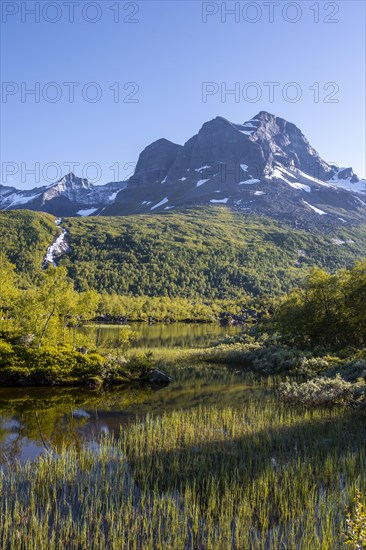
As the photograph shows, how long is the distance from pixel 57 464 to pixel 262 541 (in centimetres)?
716

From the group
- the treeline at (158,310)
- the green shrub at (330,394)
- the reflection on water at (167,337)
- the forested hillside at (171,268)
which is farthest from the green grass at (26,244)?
the green shrub at (330,394)

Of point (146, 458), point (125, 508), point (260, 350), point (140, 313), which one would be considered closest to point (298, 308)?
point (260, 350)

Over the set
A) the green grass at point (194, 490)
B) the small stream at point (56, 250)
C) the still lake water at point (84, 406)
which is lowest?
the still lake water at point (84, 406)

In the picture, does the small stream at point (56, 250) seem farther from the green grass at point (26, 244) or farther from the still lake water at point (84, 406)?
the still lake water at point (84, 406)

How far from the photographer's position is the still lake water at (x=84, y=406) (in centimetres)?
1727

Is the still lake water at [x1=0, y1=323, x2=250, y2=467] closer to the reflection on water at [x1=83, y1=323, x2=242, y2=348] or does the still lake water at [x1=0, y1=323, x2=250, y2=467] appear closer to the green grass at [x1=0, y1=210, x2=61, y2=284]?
the reflection on water at [x1=83, y1=323, x2=242, y2=348]

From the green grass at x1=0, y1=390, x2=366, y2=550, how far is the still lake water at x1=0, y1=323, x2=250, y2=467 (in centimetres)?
219

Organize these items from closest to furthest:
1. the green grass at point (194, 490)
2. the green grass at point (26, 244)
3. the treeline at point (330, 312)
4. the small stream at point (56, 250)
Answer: the green grass at point (194, 490) < the treeline at point (330, 312) < the green grass at point (26, 244) < the small stream at point (56, 250)

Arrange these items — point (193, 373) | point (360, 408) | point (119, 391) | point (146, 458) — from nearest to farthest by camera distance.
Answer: point (146, 458) → point (360, 408) → point (119, 391) → point (193, 373)

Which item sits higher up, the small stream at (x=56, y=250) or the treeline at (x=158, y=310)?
the small stream at (x=56, y=250)

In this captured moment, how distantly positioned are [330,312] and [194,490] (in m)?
30.7

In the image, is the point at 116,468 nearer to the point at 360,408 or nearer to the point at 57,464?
the point at 57,464

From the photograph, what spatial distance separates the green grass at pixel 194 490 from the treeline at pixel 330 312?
21050mm

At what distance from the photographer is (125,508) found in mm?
10742
